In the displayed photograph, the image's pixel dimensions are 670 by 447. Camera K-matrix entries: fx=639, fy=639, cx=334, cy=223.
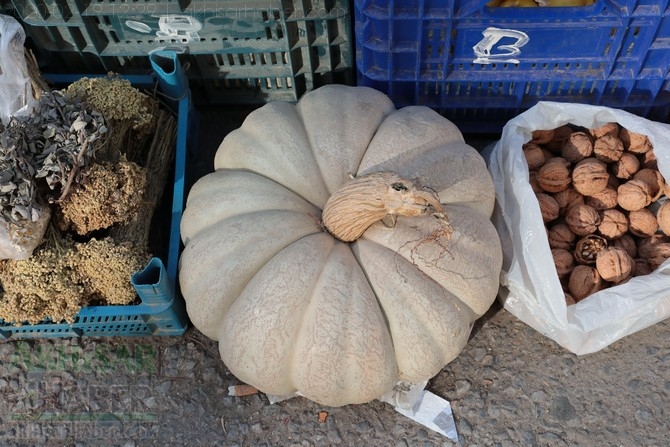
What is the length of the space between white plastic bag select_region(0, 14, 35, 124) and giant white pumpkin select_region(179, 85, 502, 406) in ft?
2.43

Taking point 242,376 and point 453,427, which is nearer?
point 242,376

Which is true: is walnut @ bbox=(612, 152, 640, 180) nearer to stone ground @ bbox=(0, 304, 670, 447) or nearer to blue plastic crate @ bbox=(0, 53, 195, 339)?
stone ground @ bbox=(0, 304, 670, 447)

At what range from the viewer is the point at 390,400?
233 cm

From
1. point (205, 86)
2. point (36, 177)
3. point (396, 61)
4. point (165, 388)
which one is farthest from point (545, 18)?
point (165, 388)

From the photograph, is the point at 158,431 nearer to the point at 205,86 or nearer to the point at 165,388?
the point at 165,388

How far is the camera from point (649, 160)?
2.44 meters

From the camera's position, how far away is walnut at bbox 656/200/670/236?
2.33 m

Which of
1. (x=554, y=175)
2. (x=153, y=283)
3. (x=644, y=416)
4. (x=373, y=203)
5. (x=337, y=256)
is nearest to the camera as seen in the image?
(x=373, y=203)

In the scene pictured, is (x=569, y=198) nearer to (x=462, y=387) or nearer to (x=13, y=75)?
(x=462, y=387)

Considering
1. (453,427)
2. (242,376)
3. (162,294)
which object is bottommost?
(453,427)

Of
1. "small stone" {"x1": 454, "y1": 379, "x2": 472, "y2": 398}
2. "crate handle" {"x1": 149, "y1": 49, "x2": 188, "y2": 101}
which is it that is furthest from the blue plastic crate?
"small stone" {"x1": 454, "y1": 379, "x2": 472, "y2": 398}

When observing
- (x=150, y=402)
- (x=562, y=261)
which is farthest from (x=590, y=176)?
(x=150, y=402)

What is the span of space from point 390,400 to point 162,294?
0.90 meters

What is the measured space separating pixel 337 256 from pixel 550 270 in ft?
2.48
